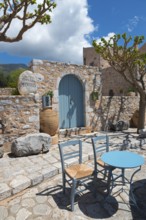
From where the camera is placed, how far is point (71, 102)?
7211 mm

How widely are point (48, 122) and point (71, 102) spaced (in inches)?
74.0

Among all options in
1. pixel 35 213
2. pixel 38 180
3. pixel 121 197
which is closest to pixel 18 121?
pixel 38 180

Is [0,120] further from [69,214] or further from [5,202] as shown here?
[69,214]

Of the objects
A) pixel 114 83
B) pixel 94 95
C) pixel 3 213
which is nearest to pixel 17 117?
pixel 3 213

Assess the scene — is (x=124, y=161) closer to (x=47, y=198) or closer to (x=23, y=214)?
(x=47, y=198)

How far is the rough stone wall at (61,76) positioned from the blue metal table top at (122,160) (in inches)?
153

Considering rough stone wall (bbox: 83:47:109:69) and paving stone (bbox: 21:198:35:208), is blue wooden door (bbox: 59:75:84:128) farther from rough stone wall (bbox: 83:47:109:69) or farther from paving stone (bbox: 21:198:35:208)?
rough stone wall (bbox: 83:47:109:69)

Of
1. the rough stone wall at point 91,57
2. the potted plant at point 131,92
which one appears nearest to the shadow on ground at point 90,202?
the potted plant at point 131,92

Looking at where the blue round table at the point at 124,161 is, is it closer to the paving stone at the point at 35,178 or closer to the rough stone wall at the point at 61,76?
the paving stone at the point at 35,178

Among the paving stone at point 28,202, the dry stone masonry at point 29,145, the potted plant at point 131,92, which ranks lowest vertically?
the paving stone at point 28,202

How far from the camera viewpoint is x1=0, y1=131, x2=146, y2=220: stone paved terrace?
2.48 meters

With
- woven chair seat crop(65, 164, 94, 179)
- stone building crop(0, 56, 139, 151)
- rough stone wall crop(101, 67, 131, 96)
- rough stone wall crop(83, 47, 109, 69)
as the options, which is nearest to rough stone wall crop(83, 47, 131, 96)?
rough stone wall crop(101, 67, 131, 96)

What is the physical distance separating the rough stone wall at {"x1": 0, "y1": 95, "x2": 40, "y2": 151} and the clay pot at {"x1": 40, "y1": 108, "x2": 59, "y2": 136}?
0.98 ft

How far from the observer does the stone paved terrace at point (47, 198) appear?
2482 mm
